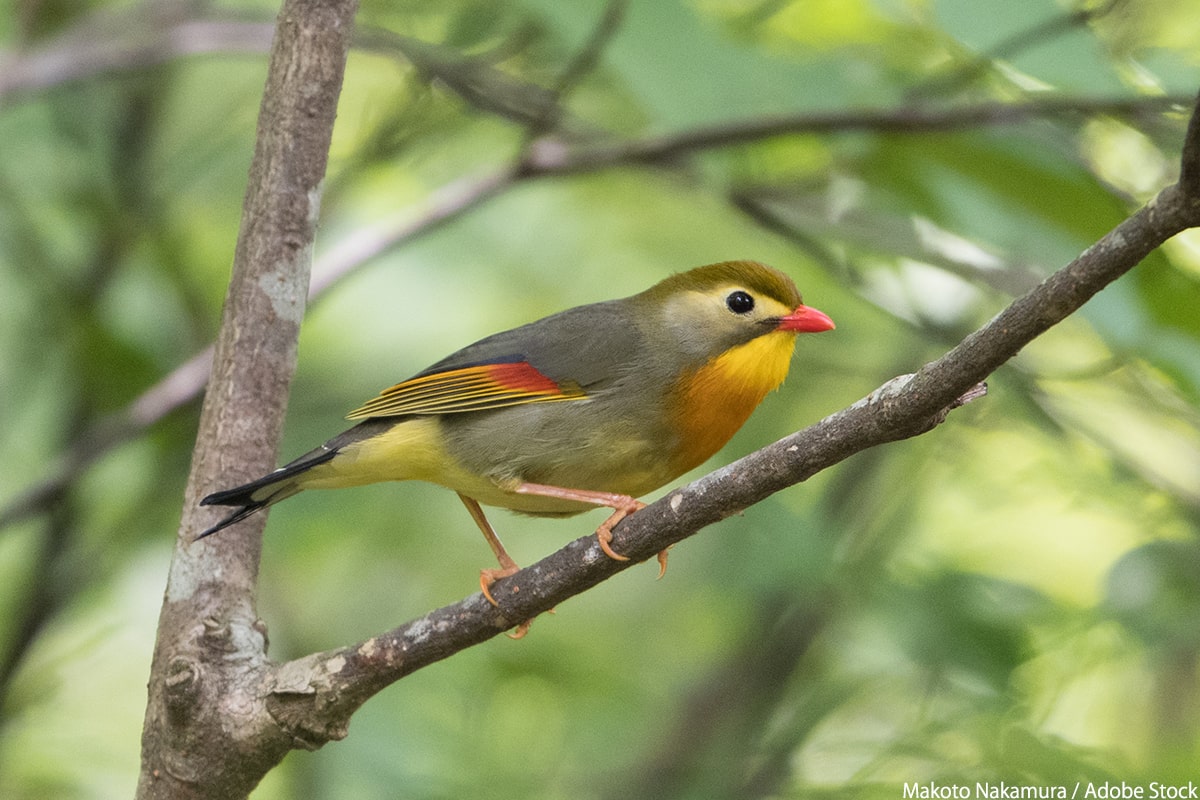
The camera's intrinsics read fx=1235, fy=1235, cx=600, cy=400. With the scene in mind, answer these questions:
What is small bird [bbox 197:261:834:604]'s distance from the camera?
4004 mm

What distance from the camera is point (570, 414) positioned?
4.05 m

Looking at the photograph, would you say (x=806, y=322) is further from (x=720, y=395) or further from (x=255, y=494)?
(x=255, y=494)

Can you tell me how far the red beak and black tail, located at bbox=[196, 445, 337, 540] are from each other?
1.69 metres

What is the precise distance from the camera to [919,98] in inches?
188

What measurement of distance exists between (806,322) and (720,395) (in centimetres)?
46

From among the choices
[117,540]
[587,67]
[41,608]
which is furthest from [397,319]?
[587,67]

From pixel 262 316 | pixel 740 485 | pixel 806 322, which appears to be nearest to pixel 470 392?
pixel 262 316

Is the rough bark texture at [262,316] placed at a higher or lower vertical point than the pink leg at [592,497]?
higher

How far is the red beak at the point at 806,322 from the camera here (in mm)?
4270

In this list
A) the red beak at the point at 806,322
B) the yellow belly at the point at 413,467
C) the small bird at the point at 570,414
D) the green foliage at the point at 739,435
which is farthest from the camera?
the green foliage at the point at 739,435

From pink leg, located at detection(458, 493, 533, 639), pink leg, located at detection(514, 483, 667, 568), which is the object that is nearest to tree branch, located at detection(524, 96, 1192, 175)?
pink leg, located at detection(514, 483, 667, 568)

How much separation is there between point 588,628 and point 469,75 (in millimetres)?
2778

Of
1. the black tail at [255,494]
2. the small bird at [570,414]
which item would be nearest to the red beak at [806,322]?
the small bird at [570,414]

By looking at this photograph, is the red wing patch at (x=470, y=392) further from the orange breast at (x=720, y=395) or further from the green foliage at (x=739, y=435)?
the green foliage at (x=739, y=435)
